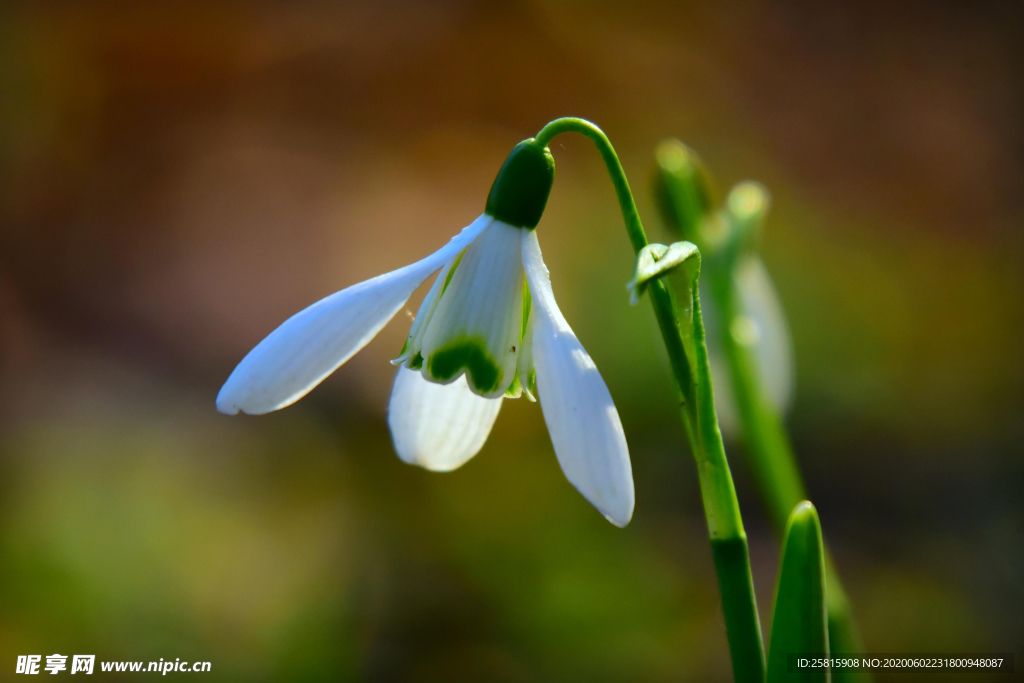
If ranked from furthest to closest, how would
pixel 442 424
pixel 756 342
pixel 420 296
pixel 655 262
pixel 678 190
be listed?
pixel 420 296
pixel 756 342
pixel 678 190
pixel 442 424
pixel 655 262

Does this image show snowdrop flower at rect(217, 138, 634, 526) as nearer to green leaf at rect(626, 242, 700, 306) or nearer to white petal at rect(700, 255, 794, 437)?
green leaf at rect(626, 242, 700, 306)

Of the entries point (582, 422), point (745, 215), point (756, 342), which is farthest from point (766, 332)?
point (582, 422)

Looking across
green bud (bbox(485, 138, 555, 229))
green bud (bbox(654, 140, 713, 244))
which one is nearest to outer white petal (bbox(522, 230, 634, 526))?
green bud (bbox(485, 138, 555, 229))

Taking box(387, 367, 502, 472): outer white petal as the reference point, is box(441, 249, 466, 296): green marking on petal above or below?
above

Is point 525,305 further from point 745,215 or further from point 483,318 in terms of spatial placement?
point 745,215

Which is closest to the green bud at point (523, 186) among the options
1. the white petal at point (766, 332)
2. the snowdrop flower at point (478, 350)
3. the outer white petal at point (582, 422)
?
the snowdrop flower at point (478, 350)
